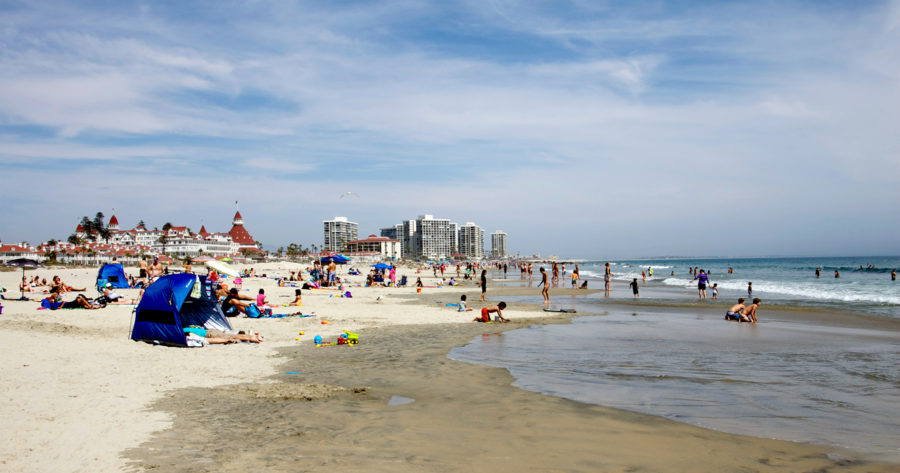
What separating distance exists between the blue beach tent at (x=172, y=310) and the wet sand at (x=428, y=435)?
4.21 meters

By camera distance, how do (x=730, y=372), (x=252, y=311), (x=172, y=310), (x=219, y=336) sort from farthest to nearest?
1. (x=252, y=311)
2. (x=219, y=336)
3. (x=172, y=310)
4. (x=730, y=372)

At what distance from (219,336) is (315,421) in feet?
22.2

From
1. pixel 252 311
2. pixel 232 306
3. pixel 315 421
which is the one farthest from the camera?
pixel 252 311

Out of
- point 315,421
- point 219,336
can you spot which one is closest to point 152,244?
point 219,336

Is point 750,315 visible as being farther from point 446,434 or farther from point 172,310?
point 172,310

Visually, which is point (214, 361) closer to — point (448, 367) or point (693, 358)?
point (448, 367)

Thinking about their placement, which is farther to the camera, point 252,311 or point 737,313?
point 737,313

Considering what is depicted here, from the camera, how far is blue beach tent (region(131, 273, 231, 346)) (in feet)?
38.7

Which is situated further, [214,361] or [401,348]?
[401,348]

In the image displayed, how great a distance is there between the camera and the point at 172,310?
11.8 m

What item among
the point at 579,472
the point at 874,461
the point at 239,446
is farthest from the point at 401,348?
the point at 874,461

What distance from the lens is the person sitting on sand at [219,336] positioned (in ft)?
39.3

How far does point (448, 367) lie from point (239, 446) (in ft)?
16.7

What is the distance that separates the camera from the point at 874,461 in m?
5.36
